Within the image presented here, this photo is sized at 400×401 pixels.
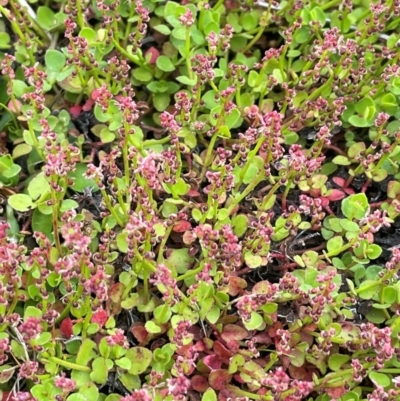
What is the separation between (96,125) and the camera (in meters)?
1.79

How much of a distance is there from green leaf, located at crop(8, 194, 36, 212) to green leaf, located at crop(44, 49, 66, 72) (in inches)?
16.1

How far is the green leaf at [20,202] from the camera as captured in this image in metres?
1.55

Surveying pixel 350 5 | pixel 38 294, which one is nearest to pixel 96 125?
pixel 38 294

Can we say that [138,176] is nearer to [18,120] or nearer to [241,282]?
[241,282]

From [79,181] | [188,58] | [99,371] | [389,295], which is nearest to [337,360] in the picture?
[389,295]

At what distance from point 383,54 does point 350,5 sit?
0.19 metres

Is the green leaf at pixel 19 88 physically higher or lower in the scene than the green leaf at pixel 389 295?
higher

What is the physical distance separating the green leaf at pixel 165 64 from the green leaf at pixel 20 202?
0.54 meters

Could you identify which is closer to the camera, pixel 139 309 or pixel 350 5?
pixel 139 309

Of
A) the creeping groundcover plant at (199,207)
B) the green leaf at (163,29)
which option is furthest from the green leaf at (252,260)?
the green leaf at (163,29)

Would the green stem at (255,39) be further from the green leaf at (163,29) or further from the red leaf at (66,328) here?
the red leaf at (66,328)

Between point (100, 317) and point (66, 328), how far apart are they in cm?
11

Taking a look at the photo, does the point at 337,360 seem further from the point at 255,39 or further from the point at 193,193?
the point at 255,39

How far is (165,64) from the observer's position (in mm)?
1842
